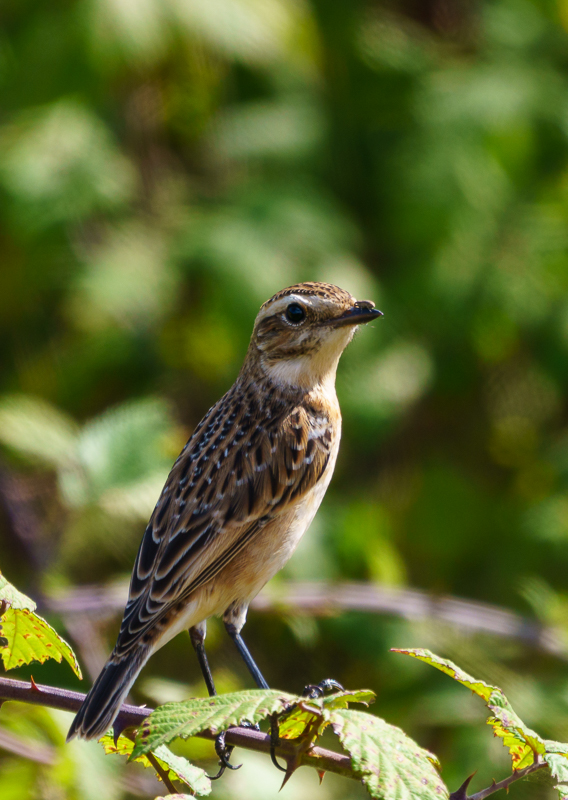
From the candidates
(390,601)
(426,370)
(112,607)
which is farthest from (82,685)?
(426,370)

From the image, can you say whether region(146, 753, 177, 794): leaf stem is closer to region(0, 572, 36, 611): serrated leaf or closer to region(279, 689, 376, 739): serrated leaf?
region(279, 689, 376, 739): serrated leaf

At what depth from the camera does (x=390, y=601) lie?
446 cm

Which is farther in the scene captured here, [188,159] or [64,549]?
[188,159]

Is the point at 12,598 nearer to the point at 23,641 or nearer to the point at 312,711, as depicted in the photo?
the point at 23,641

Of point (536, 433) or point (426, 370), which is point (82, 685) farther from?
point (536, 433)

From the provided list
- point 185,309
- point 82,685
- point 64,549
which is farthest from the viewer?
point 185,309

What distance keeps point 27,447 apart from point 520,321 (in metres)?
3.92

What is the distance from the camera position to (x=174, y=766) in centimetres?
278

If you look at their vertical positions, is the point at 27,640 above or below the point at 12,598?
below

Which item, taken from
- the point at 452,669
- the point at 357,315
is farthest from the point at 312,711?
the point at 357,315

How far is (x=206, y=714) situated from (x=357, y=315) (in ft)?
6.96

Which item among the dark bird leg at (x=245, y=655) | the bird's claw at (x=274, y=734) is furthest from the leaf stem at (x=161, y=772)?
the dark bird leg at (x=245, y=655)

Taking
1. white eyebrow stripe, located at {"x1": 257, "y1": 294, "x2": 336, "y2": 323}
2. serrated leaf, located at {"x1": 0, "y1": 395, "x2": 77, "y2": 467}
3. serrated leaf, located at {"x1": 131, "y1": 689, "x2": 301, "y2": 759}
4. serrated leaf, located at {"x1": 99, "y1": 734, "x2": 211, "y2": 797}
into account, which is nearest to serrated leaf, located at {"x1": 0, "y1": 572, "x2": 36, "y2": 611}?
serrated leaf, located at {"x1": 131, "y1": 689, "x2": 301, "y2": 759}

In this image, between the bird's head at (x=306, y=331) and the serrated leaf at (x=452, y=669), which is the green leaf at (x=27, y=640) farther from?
the bird's head at (x=306, y=331)
